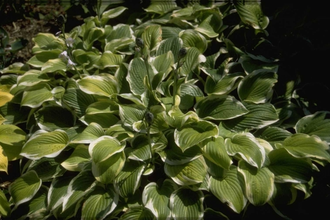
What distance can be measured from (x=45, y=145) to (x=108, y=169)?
0.43 meters

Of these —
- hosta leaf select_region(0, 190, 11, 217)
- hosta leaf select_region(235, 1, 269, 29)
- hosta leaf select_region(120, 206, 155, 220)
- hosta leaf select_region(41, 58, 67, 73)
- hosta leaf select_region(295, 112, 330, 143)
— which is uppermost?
hosta leaf select_region(235, 1, 269, 29)

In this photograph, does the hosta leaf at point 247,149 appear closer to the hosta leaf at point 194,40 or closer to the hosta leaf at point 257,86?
the hosta leaf at point 257,86

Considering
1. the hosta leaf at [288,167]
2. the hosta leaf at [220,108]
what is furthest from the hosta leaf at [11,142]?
the hosta leaf at [288,167]

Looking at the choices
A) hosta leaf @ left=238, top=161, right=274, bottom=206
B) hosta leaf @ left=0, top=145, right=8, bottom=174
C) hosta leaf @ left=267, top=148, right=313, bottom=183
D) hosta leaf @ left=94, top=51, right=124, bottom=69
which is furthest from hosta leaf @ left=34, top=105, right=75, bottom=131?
hosta leaf @ left=267, top=148, right=313, bottom=183

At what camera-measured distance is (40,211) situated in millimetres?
1968

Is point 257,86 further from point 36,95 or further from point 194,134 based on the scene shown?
point 36,95

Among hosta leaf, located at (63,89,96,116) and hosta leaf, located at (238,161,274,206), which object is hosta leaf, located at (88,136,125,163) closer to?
hosta leaf, located at (63,89,96,116)

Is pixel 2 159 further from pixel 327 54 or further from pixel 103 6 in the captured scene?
pixel 327 54

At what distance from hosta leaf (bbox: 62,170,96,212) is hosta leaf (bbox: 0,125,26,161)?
496 millimetres

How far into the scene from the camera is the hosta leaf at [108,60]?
2.43 meters

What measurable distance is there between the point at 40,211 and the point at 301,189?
1383mm

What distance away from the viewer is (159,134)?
80.4 inches

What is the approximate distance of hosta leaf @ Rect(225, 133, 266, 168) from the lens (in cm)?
183

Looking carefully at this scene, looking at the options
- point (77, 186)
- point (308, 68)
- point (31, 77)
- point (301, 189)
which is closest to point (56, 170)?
point (77, 186)
